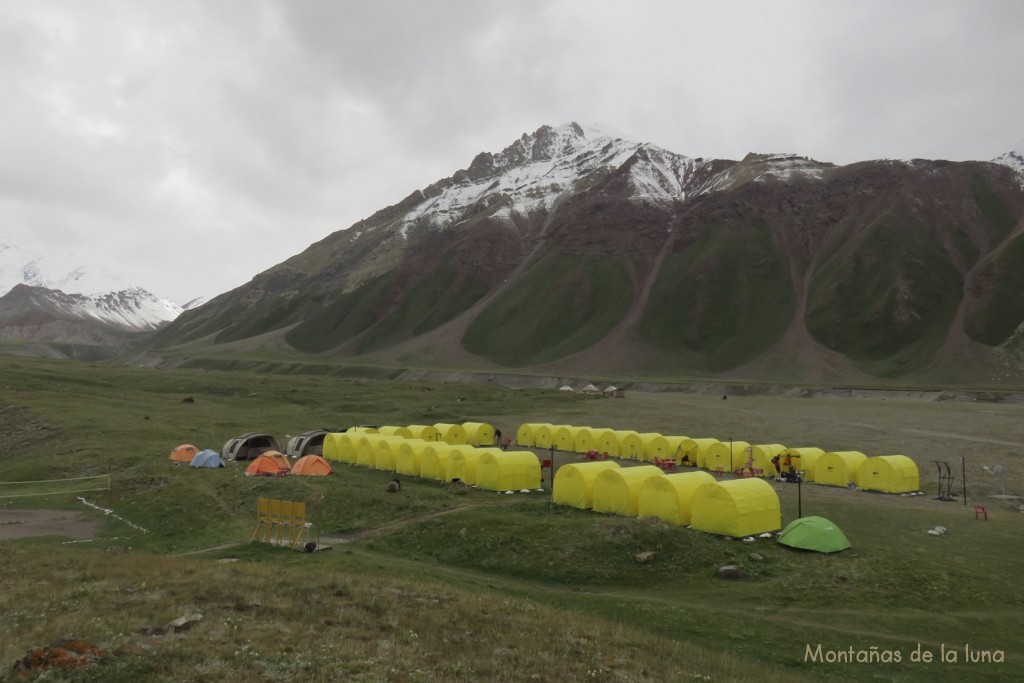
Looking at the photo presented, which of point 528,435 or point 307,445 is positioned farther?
point 528,435

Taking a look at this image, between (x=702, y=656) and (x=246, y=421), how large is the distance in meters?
68.5

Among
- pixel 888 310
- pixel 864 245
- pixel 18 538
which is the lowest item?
pixel 18 538

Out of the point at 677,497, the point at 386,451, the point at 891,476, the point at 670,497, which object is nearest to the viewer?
the point at 677,497

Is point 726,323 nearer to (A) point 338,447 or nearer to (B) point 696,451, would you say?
(B) point 696,451

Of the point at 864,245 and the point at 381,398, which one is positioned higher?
the point at 864,245

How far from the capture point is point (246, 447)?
50469 mm

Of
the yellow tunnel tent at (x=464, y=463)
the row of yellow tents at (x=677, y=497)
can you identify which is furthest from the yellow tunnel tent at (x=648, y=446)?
the row of yellow tents at (x=677, y=497)

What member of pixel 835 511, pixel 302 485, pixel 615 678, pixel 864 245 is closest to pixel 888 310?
pixel 864 245

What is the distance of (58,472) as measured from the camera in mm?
44531

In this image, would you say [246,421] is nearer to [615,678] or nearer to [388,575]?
[388,575]

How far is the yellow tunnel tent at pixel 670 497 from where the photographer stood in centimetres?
2981

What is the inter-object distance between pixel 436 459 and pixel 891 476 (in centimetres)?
2902

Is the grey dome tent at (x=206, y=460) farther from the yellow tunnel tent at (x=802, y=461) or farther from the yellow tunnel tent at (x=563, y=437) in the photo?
the yellow tunnel tent at (x=802, y=461)

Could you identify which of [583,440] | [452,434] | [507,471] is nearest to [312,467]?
[507,471]
